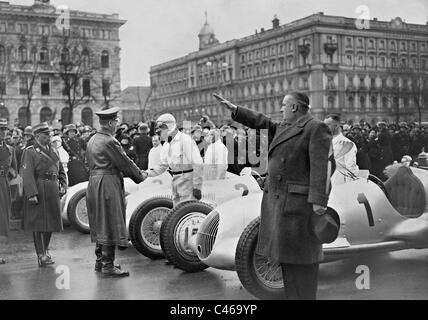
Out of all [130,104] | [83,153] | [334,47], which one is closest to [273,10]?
[83,153]

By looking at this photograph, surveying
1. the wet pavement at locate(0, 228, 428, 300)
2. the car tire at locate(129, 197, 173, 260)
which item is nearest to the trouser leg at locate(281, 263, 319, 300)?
the wet pavement at locate(0, 228, 428, 300)

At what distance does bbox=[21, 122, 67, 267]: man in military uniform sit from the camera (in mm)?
7621

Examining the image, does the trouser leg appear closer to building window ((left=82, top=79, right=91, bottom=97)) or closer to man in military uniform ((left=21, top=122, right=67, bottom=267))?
man in military uniform ((left=21, top=122, right=67, bottom=267))

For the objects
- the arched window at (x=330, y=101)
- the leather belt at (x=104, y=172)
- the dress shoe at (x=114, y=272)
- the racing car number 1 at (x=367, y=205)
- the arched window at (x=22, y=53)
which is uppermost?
the arched window at (x=22, y=53)

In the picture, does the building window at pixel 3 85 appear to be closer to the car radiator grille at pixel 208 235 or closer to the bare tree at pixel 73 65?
the bare tree at pixel 73 65

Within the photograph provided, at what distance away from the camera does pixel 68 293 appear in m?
6.11

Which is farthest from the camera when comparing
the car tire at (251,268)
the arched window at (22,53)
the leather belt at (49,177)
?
the arched window at (22,53)

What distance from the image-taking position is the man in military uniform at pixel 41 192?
762 centimetres

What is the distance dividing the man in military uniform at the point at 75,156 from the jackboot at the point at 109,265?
631cm

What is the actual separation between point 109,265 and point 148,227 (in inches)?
43.6

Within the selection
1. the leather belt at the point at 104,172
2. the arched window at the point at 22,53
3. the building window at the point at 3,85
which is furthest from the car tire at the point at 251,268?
the building window at the point at 3,85

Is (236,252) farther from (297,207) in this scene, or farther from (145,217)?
(145,217)

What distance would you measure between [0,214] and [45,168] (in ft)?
2.98

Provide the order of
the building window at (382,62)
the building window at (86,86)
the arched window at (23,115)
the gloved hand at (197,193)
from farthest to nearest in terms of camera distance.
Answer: the arched window at (23,115) < the building window at (86,86) < the building window at (382,62) < the gloved hand at (197,193)
